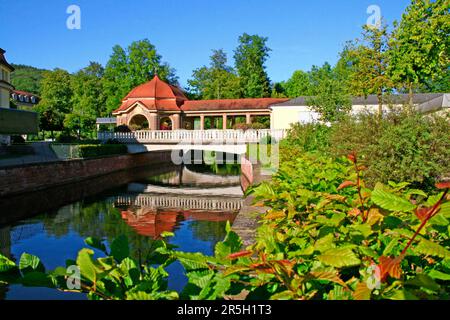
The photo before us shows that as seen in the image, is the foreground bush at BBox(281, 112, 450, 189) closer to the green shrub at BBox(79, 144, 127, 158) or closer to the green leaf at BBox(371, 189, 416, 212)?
the green leaf at BBox(371, 189, 416, 212)

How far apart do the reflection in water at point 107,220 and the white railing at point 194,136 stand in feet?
27.9

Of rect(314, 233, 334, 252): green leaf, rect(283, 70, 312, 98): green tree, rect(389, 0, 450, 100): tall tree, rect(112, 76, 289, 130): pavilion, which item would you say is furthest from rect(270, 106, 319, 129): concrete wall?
rect(314, 233, 334, 252): green leaf

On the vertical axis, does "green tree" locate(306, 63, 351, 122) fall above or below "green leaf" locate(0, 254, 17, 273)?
above

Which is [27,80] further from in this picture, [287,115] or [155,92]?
[287,115]

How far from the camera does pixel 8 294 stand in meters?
8.40

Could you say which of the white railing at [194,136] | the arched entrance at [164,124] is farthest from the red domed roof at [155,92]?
the white railing at [194,136]

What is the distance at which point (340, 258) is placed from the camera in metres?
1.52

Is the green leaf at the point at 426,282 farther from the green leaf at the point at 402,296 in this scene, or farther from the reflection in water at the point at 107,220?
the reflection in water at the point at 107,220

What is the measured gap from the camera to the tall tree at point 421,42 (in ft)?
61.0

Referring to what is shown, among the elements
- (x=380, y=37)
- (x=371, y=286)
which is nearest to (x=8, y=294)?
(x=371, y=286)

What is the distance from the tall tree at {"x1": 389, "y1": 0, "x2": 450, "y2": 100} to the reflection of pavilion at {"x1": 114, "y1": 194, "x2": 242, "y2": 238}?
10272mm

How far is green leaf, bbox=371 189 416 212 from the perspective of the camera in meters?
1.58

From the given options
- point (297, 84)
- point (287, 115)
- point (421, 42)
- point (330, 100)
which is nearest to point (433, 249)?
point (421, 42)
